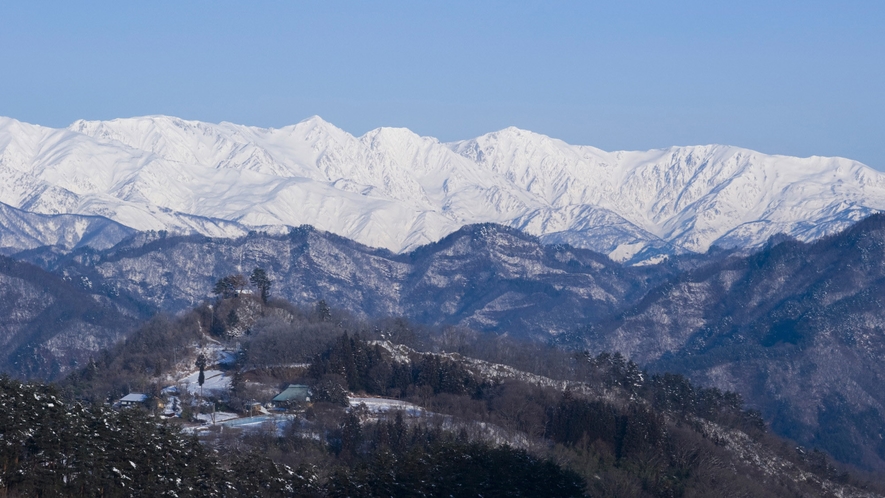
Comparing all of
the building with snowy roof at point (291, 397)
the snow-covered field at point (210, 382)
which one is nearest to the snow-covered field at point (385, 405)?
the building with snowy roof at point (291, 397)

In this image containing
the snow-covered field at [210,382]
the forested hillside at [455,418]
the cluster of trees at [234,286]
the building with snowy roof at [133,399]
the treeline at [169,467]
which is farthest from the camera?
Result: the cluster of trees at [234,286]

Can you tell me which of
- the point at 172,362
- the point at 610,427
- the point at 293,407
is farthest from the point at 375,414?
the point at 172,362

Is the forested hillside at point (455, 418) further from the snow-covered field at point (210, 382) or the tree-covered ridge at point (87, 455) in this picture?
the tree-covered ridge at point (87, 455)

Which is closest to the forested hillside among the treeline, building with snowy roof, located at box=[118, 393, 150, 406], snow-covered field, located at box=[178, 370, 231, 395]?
the treeline

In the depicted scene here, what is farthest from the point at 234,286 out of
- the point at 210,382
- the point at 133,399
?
the point at 133,399

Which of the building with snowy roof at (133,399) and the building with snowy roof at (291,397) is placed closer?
the building with snowy roof at (133,399)

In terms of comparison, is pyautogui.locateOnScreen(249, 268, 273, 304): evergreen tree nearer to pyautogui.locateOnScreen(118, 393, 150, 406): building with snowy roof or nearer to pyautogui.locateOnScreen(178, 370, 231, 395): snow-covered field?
pyautogui.locateOnScreen(178, 370, 231, 395): snow-covered field

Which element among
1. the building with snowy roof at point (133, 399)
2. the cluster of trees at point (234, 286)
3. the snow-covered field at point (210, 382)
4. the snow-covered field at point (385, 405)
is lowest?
the building with snowy roof at point (133, 399)

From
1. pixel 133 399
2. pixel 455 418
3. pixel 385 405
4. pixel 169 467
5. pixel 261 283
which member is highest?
pixel 261 283

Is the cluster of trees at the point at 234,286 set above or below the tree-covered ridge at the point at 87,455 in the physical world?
above

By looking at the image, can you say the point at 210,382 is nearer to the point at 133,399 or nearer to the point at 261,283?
the point at 133,399

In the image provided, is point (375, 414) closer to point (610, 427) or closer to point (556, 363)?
point (610, 427)

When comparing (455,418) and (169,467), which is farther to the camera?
(455,418)

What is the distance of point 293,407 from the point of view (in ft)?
394
